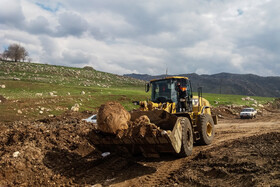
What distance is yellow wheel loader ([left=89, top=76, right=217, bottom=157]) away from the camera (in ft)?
23.2

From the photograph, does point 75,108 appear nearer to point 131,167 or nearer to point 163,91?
point 163,91

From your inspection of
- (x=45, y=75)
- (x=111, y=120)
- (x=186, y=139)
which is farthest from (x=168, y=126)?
(x=45, y=75)

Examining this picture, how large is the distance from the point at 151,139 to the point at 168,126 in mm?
1563

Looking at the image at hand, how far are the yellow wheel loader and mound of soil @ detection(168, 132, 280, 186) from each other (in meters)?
0.77

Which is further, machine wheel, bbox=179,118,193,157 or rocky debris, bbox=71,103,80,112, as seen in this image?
rocky debris, bbox=71,103,80,112

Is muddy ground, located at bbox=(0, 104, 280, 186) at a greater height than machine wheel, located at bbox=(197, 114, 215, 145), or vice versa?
machine wheel, located at bbox=(197, 114, 215, 145)

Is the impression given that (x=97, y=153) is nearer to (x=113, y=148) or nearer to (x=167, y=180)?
(x=113, y=148)

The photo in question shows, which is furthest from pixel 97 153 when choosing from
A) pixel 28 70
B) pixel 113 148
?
pixel 28 70

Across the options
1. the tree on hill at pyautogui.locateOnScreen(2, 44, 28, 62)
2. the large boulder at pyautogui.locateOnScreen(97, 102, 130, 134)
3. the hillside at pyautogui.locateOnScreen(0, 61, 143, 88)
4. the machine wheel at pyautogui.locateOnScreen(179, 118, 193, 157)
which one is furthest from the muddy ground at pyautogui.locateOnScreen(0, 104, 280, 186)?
the tree on hill at pyautogui.locateOnScreen(2, 44, 28, 62)

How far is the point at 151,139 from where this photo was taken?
691 centimetres

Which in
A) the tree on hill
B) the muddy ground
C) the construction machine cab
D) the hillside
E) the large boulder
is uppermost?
the tree on hill

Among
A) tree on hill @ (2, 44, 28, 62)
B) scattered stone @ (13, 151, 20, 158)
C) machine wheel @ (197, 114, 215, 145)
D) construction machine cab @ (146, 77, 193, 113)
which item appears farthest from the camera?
tree on hill @ (2, 44, 28, 62)

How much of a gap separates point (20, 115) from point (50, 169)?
1461cm

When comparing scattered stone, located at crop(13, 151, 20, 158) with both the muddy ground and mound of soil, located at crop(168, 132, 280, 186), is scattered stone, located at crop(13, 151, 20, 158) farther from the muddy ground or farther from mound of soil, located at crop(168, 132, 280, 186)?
mound of soil, located at crop(168, 132, 280, 186)
